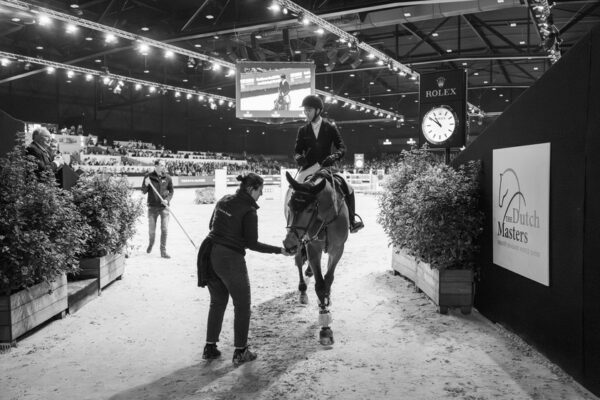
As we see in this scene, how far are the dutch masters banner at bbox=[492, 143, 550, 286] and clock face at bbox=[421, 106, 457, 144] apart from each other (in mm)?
2615

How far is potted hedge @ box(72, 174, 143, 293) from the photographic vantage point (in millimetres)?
6219

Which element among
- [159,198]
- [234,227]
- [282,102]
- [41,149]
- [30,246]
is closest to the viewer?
[234,227]

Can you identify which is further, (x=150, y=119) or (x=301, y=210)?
(x=150, y=119)

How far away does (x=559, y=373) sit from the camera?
11.8 ft

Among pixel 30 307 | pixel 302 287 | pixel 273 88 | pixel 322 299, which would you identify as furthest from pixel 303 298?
pixel 273 88

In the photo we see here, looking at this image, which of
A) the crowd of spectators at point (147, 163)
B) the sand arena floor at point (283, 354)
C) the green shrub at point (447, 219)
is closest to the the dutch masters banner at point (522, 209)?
the green shrub at point (447, 219)

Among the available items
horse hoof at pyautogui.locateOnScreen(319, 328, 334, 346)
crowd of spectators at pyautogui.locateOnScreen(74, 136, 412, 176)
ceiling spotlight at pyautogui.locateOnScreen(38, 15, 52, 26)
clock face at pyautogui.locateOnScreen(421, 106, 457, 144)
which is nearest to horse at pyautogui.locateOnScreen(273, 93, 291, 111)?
ceiling spotlight at pyautogui.locateOnScreen(38, 15, 52, 26)

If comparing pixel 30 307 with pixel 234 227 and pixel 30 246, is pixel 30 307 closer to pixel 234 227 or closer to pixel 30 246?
pixel 30 246

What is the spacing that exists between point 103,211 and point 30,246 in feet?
6.19

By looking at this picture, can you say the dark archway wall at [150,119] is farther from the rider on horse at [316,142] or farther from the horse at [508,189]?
the horse at [508,189]

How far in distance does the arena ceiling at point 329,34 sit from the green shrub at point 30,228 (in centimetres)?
1002

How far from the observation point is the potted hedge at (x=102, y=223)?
245 inches

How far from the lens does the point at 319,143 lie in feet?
18.5

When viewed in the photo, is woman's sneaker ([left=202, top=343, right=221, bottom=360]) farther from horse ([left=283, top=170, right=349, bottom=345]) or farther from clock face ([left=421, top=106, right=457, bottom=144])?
clock face ([left=421, top=106, right=457, bottom=144])
